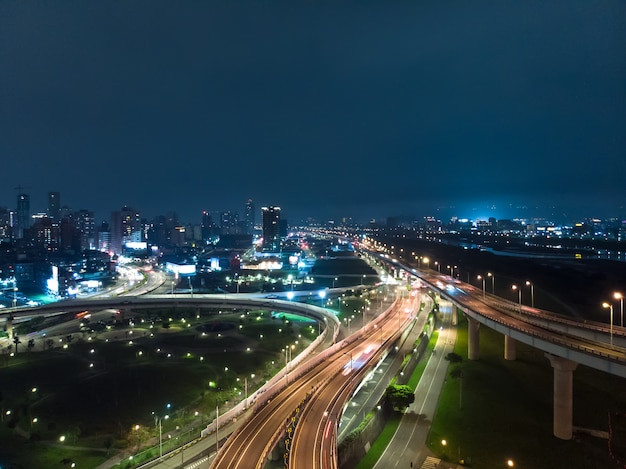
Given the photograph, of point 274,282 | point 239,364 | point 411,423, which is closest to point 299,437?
point 411,423

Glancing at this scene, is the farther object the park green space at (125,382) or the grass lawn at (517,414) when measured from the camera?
the park green space at (125,382)

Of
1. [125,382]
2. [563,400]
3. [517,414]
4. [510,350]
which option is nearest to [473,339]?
[510,350]

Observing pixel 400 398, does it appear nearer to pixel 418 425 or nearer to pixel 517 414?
pixel 418 425

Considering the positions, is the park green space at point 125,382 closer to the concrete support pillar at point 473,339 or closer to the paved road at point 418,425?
the paved road at point 418,425

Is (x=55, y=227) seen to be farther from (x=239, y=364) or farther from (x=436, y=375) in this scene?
(x=436, y=375)

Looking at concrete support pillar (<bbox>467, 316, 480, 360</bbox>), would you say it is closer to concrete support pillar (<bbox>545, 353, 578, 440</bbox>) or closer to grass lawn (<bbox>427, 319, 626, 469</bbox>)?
grass lawn (<bbox>427, 319, 626, 469</bbox>)

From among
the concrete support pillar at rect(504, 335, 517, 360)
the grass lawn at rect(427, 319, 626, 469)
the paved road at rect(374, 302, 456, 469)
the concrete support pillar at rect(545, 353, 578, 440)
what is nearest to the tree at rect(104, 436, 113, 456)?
the paved road at rect(374, 302, 456, 469)

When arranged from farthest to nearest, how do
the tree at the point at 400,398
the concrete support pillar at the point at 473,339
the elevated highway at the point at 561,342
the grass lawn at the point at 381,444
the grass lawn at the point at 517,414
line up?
1. the concrete support pillar at the point at 473,339
2. the tree at the point at 400,398
3. the elevated highway at the point at 561,342
4. the grass lawn at the point at 517,414
5. the grass lawn at the point at 381,444

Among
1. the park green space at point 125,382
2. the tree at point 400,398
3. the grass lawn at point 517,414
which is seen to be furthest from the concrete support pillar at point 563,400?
the park green space at point 125,382
